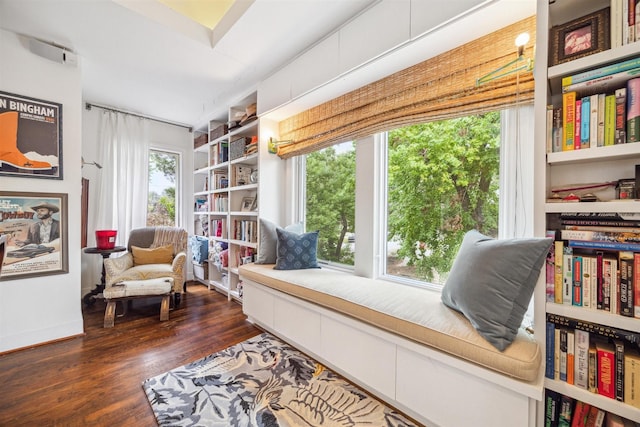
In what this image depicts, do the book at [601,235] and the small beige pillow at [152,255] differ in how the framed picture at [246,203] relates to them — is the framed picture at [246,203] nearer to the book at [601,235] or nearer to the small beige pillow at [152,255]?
the small beige pillow at [152,255]

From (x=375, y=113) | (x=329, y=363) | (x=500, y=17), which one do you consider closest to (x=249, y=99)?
(x=375, y=113)

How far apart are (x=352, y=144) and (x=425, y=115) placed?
87 centimetres

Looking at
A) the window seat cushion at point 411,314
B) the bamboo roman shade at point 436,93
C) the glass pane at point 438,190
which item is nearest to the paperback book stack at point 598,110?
the bamboo roman shade at point 436,93

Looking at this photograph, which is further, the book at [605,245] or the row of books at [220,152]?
the row of books at [220,152]

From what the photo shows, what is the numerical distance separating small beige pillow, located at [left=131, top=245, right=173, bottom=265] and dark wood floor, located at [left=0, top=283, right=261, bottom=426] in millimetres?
548

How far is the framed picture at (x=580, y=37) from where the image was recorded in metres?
1.02

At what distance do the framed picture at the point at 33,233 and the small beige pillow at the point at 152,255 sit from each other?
760 millimetres

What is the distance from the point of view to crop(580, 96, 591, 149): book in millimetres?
1046

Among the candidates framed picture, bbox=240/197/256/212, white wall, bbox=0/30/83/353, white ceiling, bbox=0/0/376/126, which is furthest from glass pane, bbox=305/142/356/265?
white wall, bbox=0/30/83/353

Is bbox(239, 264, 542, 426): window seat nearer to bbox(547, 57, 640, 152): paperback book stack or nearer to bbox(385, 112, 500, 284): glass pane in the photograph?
bbox(385, 112, 500, 284): glass pane

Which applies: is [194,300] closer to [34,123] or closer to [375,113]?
[34,123]

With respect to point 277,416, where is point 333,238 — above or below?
above

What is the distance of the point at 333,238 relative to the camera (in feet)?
8.96

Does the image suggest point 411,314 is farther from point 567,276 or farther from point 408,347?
point 567,276
